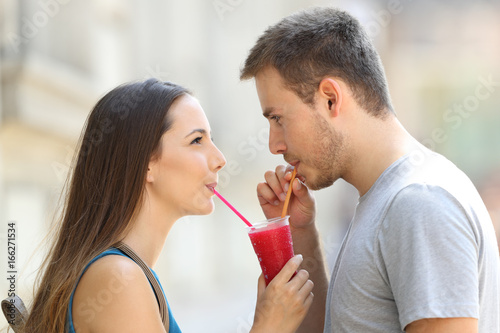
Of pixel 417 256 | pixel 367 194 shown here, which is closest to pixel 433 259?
pixel 417 256

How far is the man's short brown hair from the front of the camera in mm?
2137

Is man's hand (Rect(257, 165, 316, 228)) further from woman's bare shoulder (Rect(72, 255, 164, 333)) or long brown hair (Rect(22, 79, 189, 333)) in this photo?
woman's bare shoulder (Rect(72, 255, 164, 333))

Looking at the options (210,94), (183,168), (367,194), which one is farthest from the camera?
(210,94)

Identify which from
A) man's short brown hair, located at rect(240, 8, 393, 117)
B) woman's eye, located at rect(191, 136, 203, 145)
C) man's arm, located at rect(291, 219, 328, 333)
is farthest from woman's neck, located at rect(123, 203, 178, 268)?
man's short brown hair, located at rect(240, 8, 393, 117)

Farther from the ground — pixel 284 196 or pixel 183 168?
pixel 183 168

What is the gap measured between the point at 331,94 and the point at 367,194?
1.23 ft

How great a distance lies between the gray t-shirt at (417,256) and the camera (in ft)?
5.34

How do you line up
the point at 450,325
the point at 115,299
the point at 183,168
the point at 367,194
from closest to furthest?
the point at 450,325 → the point at 115,299 → the point at 367,194 → the point at 183,168

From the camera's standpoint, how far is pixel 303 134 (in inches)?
84.9

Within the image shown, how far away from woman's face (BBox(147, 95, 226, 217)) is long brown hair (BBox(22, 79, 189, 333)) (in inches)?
1.6

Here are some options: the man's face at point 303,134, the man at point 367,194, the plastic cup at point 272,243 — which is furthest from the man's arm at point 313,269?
the man's face at point 303,134

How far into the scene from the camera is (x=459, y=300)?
1607mm

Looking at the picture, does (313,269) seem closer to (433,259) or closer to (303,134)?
(303,134)

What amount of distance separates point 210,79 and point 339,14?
6081mm
